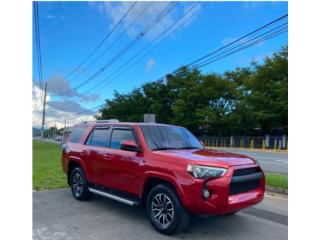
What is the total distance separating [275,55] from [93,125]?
3739 cm

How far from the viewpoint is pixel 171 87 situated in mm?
59000

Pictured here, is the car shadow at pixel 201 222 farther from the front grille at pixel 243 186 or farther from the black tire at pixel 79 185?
the front grille at pixel 243 186

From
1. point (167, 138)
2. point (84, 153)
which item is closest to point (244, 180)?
point (167, 138)

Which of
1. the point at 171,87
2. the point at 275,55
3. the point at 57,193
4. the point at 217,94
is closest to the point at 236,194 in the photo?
the point at 57,193

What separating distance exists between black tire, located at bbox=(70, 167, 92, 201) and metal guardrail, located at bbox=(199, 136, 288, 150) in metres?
30.3

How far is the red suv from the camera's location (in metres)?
4.71

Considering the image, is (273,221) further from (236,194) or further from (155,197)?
(155,197)

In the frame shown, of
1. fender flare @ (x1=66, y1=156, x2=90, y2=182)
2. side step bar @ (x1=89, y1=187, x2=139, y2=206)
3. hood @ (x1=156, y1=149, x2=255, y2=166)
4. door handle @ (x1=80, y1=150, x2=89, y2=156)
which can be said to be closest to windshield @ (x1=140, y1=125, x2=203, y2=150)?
hood @ (x1=156, y1=149, x2=255, y2=166)

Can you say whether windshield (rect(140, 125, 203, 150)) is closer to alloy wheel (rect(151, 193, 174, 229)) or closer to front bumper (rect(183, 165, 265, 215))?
alloy wheel (rect(151, 193, 174, 229))

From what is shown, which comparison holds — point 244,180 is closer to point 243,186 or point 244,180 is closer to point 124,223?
point 243,186

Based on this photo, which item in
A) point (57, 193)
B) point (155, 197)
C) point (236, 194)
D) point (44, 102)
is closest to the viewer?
point (236, 194)

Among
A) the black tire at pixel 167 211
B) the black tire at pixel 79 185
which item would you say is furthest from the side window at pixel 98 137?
the black tire at pixel 167 211

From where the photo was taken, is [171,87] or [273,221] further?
[171,87]

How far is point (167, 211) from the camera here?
5.07 metres
